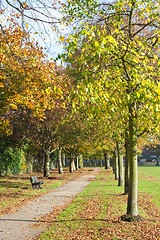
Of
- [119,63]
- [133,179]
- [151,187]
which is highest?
[119,63]

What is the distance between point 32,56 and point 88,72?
26.7ft

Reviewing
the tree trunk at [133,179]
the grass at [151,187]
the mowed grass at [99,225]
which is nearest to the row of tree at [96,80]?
the tree trunk at [133,179]

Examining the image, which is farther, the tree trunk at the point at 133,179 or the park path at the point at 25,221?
the tree trunk at the point at 133,179

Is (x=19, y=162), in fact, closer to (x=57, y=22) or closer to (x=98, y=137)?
(x=98, y=137)

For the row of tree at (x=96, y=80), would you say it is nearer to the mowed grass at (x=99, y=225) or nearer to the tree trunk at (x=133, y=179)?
the tree trunk at (x=133, y=179)

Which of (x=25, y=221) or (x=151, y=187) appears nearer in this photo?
(x=25, y=221)

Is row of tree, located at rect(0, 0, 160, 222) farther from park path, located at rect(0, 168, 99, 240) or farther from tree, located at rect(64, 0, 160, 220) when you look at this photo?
park path, located at rect(0, 168, 99, 240)

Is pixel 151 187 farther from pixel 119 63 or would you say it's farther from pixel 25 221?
pixel 119 63

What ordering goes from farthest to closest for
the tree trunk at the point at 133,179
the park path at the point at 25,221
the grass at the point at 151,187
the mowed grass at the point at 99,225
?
the grass at the point at 151,187
the tree trunk at the point at 133,179
the park path at the point at 25,221
the mowed grass at the point at 99,225

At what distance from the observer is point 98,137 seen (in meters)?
19.0

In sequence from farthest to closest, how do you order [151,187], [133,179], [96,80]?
[151,187], [133,179], [96,80]

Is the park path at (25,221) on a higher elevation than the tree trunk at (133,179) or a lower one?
lower

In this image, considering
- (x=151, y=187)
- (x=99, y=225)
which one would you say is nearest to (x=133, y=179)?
(x=99, y=225)

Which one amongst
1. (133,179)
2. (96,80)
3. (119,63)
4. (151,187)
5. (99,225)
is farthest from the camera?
(151,187)
